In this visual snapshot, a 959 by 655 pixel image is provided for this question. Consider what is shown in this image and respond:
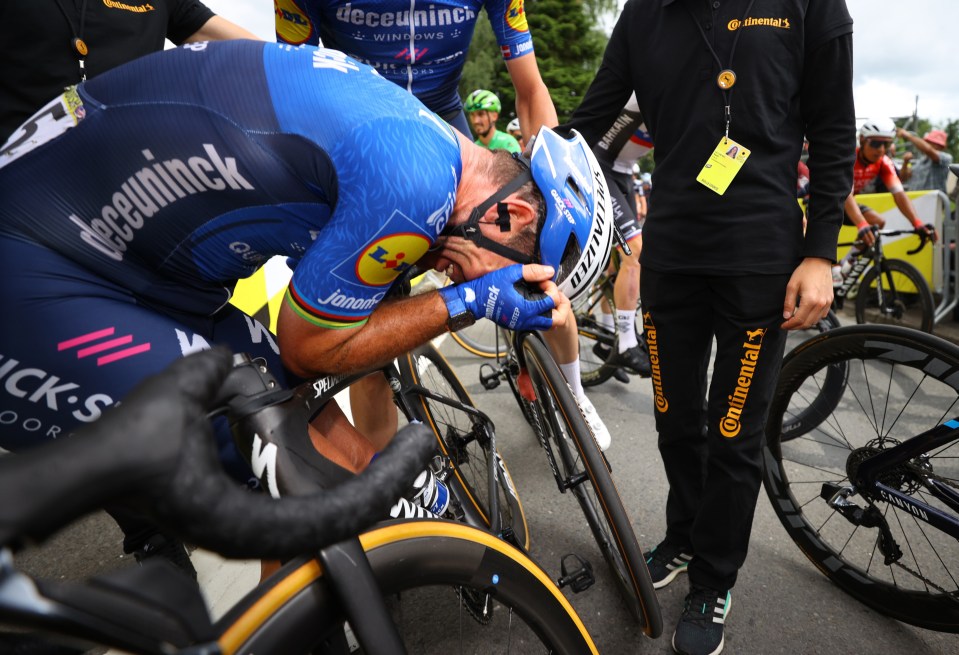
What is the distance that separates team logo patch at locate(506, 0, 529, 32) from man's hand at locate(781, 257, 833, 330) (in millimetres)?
1614

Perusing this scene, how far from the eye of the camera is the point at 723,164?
158cm

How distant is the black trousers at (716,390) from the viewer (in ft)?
5.38

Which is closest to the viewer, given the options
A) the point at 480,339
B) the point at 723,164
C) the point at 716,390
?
the point at 723,164

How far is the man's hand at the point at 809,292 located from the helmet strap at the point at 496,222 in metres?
0.81

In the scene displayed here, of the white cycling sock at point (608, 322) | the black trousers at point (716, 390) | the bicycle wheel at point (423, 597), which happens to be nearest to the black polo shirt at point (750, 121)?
the black trousers at point (716, 390)

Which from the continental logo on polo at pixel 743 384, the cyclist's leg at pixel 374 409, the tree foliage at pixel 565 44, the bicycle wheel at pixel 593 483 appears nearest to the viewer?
the continental logo on polo at pixel 743 384

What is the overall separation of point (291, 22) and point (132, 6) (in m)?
0.56

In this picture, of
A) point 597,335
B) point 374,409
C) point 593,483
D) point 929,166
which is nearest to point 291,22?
point 374,409

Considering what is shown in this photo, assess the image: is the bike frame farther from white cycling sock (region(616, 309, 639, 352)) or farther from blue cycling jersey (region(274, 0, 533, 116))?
blue cycling jersey (region(274, 0, 533, 116))

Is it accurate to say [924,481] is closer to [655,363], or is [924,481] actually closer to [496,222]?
[655,363]

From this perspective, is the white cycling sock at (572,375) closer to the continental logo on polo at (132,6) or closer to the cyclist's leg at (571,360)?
the cyclist's leg at (571,360)

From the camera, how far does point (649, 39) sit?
173cm

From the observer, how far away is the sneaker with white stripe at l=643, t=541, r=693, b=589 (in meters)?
2.08

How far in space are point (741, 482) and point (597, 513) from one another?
555 millimetres
